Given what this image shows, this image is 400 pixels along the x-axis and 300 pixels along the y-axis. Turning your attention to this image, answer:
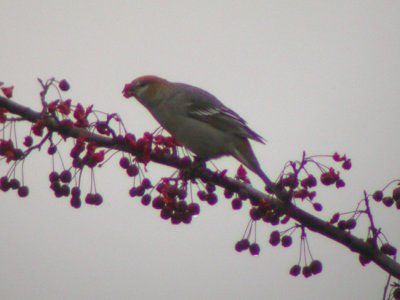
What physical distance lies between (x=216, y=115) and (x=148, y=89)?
78cm

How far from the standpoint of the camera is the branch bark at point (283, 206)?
2822 millimetres

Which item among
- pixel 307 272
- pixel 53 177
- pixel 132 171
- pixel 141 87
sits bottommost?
pixel 307 272

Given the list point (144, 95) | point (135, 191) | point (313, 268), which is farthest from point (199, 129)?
point (313, 268)

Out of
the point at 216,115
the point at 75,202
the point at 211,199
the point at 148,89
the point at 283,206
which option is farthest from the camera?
the point at 148,89

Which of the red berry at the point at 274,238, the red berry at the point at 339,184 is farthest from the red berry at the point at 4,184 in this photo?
the red berry at the point at 339,184

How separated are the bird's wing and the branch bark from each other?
1.51m

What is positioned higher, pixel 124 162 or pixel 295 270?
pixel 124 162

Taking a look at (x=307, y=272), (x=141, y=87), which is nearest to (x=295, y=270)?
(x=307, y=272)

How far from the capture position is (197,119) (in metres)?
5.44

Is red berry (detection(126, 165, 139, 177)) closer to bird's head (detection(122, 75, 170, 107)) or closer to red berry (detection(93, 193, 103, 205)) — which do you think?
red berry (detection(93, 193, 103, 205))

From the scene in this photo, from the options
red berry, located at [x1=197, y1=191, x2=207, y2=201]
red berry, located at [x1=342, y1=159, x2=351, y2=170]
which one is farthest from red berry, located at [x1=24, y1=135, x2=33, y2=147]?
red berry, located at [x1=342, y1=159, x2=351, y2=170]

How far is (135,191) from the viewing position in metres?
3.62

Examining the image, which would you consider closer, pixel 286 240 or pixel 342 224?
pixel 342 224

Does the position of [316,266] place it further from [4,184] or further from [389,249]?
[4,184]
